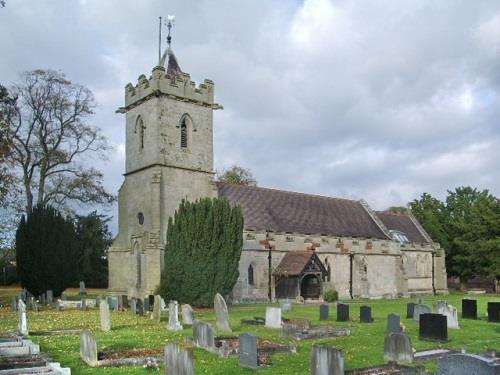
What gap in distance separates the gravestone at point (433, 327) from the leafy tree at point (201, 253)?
42.7 ft

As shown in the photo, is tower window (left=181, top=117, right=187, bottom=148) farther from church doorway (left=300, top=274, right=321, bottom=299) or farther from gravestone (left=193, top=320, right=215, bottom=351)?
gravestone (left=193, top=320, right=215, bottom=351)

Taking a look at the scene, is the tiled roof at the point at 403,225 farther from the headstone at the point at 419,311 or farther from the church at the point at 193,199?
the headstone at the point at 419,311

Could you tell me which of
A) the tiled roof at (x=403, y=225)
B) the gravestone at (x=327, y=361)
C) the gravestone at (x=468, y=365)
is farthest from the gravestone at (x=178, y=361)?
the tiled roof at (x=403, y=225)

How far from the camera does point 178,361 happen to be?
8203 millimetres

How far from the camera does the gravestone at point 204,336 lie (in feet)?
42.1

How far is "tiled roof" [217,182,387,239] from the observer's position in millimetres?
35094

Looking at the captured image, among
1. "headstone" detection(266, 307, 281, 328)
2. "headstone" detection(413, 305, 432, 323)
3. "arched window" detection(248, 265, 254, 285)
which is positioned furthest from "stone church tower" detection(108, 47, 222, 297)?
"headstone" detection(413, 305, 432, 323)

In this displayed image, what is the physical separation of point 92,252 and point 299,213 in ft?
81.2

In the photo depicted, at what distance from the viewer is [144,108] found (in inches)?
1294

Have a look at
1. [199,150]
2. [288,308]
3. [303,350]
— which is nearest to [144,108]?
[199,150]

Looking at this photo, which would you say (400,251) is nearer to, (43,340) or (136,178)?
(136,178)

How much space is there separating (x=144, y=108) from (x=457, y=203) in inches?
1428

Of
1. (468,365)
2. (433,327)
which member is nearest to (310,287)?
(433,327)

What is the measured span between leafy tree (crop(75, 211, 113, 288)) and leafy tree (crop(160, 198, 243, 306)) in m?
27.2
